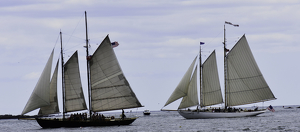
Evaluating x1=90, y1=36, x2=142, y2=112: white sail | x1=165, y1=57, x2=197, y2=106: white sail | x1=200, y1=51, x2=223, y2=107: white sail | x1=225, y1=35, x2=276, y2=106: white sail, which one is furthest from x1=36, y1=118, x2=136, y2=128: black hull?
x1=225, y1=35, x2=276, y2=106: white sail

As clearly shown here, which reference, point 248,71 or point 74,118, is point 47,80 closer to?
point 74,118

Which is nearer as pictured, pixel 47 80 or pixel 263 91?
pixel 47 80

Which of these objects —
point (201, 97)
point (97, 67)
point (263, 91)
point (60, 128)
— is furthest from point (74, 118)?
point (263, 91)

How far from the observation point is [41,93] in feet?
237

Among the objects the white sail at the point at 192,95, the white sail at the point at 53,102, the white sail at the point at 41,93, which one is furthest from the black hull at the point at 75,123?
the white sail at the point at 192,95

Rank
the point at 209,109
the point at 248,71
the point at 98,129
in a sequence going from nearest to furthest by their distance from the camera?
the point at 98,129, the point at 248,71, the point at 209,109

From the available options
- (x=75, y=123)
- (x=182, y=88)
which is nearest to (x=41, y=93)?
(x=75, y=123)

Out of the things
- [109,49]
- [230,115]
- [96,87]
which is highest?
[109,49]

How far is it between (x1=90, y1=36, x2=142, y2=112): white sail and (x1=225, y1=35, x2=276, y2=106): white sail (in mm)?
26626

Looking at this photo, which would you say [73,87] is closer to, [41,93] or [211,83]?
[41,93]

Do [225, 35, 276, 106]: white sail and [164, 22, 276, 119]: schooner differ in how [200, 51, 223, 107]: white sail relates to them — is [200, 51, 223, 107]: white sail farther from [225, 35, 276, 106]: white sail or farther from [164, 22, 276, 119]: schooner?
[225, 35, 276, 106]: white sail

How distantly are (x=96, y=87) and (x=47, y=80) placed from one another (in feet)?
25.0

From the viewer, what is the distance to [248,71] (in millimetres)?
93125

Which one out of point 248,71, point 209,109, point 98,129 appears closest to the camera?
point 98,129
